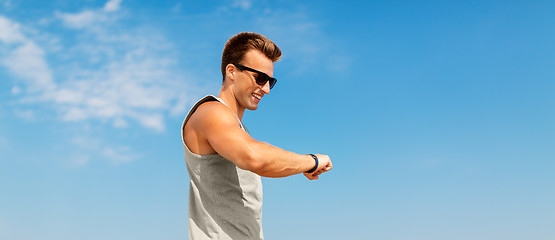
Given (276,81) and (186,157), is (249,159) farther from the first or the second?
(276,81)

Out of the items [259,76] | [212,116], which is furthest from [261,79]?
[212,116]

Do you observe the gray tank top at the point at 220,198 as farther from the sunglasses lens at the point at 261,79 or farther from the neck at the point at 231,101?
the sunglasses lens at the point at 261,79

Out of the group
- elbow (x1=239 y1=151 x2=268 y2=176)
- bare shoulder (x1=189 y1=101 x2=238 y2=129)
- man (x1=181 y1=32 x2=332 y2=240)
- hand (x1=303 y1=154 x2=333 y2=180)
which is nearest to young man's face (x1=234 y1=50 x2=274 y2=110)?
man (x1=181 y1=32 x2=332 y2=240)

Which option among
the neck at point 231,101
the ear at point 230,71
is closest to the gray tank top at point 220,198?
the neck at point 231,101

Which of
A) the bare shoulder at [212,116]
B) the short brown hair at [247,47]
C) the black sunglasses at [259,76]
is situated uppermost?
the short brown hair at [247,47]

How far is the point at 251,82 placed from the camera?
4.56m

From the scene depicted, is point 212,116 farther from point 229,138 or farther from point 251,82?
point 251,82

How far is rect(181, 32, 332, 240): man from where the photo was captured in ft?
11.4

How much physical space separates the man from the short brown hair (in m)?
0.01

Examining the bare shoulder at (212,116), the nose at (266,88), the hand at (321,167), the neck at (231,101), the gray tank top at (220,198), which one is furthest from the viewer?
the nose at (266,88)

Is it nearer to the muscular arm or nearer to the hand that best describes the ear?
the muscular arm

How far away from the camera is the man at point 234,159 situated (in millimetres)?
3484

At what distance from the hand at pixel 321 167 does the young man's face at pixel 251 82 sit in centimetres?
108

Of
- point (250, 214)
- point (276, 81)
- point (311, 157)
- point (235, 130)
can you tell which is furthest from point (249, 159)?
point (276, 81)
